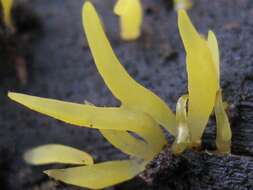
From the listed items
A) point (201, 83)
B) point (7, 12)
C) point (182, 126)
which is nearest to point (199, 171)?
point (182, 126)

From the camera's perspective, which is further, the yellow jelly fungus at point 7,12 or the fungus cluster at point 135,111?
the yellow jelly fungus at point 7,12

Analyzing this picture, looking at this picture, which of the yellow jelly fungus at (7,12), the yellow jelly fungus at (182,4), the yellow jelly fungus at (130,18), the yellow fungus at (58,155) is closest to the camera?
the yellow fungus at (58,155)

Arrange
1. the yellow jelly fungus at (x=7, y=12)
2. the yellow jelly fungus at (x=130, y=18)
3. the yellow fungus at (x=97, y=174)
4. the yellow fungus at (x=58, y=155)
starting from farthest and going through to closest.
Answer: the yellow jelly fungus at (x=7, y=12), the yellow jelly fungus at (x=130, y=18), the yellow fungus at (x=58, y=155), the yellow fungus at (x=97, y=174)

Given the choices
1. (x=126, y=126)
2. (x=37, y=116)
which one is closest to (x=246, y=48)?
(x=126, y=126)

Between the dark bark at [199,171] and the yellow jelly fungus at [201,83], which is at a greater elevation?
the yellow jelly fungus at [201,83]

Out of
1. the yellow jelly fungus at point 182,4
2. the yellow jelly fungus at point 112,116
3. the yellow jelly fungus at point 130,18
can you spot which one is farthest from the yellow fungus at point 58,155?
the yellow jelly fungus at point 182,4

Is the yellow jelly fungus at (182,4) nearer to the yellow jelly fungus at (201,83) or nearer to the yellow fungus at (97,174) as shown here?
the yellow jelly fungus at (201,83)

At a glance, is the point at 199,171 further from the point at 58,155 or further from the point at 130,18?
the point at 130,18

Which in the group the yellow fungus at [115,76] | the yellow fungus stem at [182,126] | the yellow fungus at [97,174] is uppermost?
the yellow fungus at [115,76]
